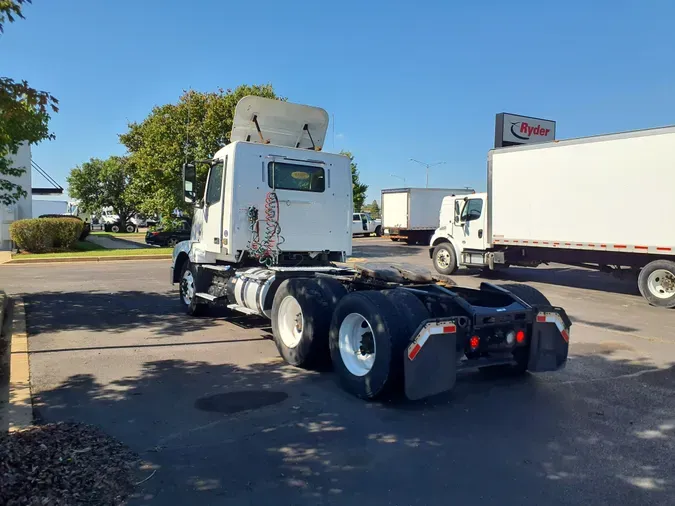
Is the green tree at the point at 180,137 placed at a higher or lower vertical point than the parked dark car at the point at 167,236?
higher

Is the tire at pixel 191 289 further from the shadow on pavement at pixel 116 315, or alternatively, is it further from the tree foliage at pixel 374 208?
the tree foliage at pixel 374 208

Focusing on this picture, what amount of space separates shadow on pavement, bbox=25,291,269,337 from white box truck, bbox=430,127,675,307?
26.6ft

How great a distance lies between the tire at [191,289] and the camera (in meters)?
8.96

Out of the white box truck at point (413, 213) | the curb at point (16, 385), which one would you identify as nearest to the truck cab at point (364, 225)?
the white box truck at point (413, 213)

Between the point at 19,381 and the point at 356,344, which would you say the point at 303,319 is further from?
the point at 19,381

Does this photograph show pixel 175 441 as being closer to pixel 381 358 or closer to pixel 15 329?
pixel 381 358

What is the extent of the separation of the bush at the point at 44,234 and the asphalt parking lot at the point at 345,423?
49.5 ft

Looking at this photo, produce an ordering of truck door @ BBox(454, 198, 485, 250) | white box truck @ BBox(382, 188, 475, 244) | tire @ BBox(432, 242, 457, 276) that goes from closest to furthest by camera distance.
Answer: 1. truck door @ BBox(454, 198, 485, 250)
2. tire @ BBox(432, 242, 457, 276)
3. white box truck @ BBox(382, 188, 475, 244)

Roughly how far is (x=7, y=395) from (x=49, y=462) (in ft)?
6.54

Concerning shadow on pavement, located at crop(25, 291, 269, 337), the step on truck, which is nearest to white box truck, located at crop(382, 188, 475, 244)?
shadow on pavement, located at crop(25, 291, 269, 337)

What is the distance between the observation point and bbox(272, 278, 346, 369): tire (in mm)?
6039

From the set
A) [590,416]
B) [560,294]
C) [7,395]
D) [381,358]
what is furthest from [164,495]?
[560,294]

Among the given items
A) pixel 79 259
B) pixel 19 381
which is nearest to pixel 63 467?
pixel 19 381

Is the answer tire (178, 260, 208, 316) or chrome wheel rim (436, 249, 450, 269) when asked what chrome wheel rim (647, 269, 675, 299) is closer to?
chrome wheel rim (436, 249, 450, 269)
